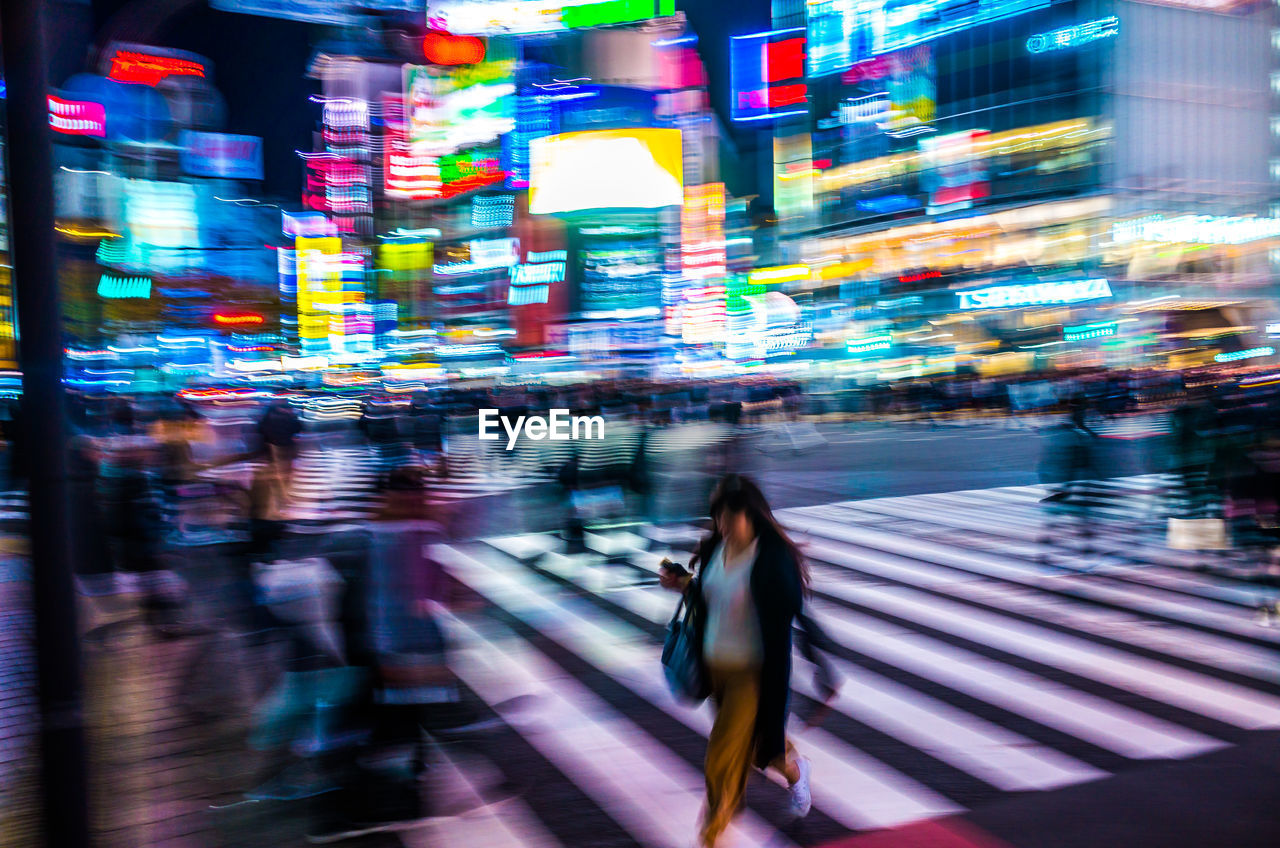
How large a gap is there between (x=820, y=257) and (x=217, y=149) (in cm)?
4477

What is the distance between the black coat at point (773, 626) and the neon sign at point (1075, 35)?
67.9 metres

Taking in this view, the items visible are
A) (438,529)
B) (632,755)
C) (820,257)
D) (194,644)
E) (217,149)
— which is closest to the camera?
(438,529)

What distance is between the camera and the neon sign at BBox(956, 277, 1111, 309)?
62.2 metres

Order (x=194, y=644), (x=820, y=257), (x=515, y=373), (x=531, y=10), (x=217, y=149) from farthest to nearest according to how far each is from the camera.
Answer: (x=515, y=373), (x=820, y=257), (x=217, y=149), (x=531, y=10), (x=194, y=644)

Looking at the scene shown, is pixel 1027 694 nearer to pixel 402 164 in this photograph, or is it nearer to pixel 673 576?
pixel 673 576

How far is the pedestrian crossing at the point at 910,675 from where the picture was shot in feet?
17.1

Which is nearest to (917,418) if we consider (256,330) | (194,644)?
(194,644)

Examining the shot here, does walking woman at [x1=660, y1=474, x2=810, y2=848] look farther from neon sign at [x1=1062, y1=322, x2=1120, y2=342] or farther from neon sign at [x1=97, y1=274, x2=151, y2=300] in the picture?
neon sign at [x1=1062, y1=322, x2=1120, y2=342]

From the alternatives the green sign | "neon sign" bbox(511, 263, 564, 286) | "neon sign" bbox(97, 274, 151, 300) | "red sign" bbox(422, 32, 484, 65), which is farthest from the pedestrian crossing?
"neon sign" bbox(511, 263, 564, 286)

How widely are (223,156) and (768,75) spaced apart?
4452cm

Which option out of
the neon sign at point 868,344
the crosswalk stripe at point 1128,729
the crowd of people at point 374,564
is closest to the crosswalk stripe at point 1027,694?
the crosswalk stripe at point 1128,729

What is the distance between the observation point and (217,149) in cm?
7188

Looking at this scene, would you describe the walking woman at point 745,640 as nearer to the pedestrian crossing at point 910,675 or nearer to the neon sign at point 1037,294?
the pedestrian crossing at point 910,675

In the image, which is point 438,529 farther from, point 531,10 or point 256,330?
point 256,330
